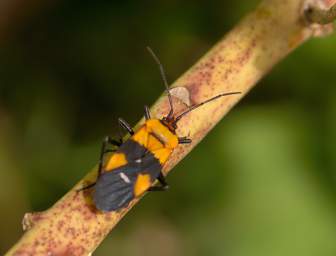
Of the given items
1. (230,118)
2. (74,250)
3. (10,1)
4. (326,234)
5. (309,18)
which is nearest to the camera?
(74,250)

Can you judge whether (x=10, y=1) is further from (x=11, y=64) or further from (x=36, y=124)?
(x=36, y=124)

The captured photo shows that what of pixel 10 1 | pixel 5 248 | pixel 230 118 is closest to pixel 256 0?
pixel 230 118

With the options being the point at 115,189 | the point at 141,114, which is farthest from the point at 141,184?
the point at 141,114

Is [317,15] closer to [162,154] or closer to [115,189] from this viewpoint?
[162,154]

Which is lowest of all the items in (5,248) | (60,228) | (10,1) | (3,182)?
(60,228)

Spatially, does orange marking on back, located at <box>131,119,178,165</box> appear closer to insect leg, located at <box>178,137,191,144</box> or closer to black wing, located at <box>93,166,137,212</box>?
insect leg, located at <box>178,137,191,144</box>
